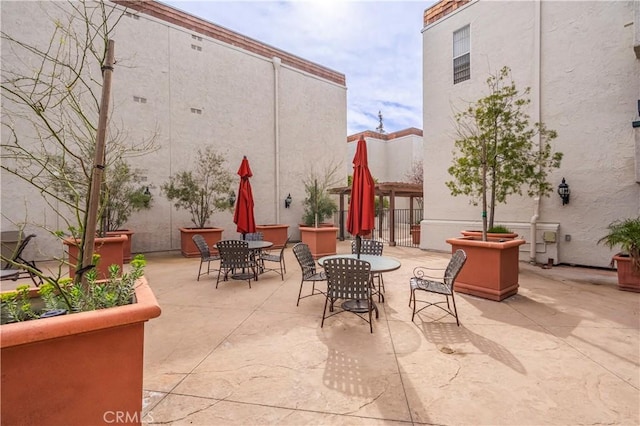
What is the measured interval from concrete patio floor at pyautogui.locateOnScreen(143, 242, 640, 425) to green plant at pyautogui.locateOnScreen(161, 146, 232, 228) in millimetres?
5492

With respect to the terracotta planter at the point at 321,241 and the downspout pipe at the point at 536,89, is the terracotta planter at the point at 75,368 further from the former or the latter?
the downspout pipe at the point at 536,89

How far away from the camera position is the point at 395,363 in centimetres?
282

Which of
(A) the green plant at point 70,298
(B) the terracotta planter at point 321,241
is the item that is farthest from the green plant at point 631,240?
(A) the green plant at point 70,298

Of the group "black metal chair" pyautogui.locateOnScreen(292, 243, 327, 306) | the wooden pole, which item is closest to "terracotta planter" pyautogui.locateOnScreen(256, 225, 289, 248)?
"black metal chair" pyautogui.locateOnScreen(292, 243, 327, 306)

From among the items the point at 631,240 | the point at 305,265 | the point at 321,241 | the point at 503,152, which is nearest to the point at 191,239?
the point at 321,241

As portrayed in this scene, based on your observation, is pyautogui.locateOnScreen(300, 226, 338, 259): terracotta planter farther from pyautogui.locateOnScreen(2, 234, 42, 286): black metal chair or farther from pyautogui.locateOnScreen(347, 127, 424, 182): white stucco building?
pyautogui.locateOnScreen(347, 127, 424, 182): white stucco building

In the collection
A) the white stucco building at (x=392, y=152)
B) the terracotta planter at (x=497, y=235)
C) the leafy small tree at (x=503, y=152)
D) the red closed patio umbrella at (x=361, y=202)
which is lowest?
the terracotta planter at (x=497, y=235)

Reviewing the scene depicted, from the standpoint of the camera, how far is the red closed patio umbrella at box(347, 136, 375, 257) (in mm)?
4504

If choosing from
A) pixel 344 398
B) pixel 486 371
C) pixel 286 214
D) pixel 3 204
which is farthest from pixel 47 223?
pixel 486 371

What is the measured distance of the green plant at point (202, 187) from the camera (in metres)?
9.67

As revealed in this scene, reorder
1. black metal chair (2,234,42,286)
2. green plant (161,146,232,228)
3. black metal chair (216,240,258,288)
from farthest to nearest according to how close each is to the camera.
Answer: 1. green plant (161,146,232,228)
2. black metal chair (216,240,258,288)
3. black metal chair (2,234,42,286)

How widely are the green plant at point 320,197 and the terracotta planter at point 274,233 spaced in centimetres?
161
